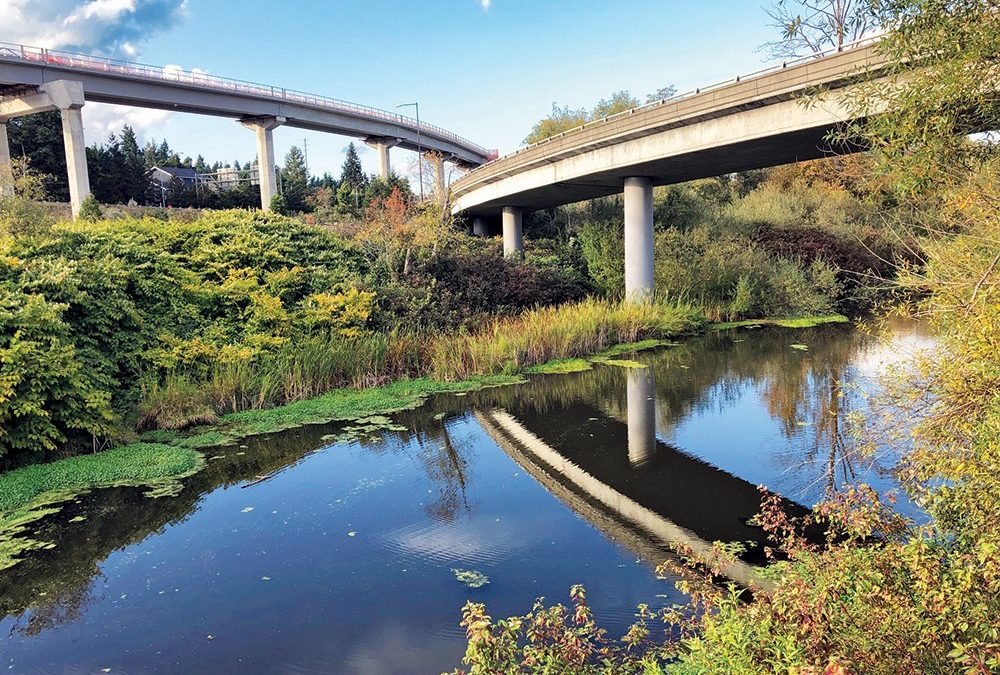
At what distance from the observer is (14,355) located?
736 cm

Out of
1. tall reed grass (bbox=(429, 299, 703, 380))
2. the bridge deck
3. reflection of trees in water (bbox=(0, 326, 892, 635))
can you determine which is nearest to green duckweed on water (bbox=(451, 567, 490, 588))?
reflection of trees in water (bbox=(0, 326, 892, 635))

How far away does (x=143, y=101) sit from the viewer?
31109mm

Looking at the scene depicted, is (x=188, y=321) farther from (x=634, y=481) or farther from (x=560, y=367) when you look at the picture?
(x=634, y=481)

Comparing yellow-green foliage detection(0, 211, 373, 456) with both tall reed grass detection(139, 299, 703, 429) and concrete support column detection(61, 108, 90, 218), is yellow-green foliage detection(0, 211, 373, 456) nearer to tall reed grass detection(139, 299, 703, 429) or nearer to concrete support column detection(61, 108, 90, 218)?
tall reed grass detection(139, 299, 703, 429)

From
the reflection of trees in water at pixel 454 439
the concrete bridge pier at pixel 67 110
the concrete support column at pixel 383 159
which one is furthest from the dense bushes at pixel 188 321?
the concrete support column at pixel 383 159

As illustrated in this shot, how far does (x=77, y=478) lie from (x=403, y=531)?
428 centimetres

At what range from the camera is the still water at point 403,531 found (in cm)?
476

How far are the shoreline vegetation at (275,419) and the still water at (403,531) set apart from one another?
1.00ft

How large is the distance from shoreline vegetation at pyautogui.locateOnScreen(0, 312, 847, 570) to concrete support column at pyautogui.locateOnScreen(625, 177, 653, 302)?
1950 millimetres

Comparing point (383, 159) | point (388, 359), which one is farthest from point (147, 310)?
point (383, 159)

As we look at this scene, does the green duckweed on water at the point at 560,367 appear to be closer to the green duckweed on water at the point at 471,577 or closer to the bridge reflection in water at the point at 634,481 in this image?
the bridge reflection in water at the point at 634,481

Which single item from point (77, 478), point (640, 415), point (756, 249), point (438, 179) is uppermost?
point (438, 179)

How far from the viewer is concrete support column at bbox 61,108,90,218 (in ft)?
92.0

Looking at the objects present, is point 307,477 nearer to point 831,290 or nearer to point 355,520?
point 355,520
